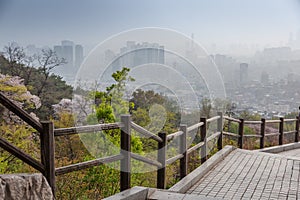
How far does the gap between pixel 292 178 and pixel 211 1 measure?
21.0 feet

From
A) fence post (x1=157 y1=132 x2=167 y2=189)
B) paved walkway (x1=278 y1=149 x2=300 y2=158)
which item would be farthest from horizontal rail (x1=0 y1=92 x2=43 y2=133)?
paved walkway (x1=278 y1=149 x2=300 y2=158)

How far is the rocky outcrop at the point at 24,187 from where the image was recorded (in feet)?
5.16

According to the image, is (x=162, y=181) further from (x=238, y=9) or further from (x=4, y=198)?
(x=238, y=9)

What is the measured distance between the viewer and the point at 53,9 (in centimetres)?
802

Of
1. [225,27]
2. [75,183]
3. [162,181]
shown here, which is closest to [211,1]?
[225,27]

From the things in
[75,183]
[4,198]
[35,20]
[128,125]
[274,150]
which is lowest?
[75,183]

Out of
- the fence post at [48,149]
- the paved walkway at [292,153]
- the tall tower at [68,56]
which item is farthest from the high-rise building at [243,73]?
the fence post at [48,149]

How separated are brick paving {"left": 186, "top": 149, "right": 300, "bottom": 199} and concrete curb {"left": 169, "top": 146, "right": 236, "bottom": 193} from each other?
4 centimetres

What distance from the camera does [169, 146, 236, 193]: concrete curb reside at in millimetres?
3006

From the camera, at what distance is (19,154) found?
5.92ft

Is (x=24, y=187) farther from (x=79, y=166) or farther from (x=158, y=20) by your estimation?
(x=158, y=20)

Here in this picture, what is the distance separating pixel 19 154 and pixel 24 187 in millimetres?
225

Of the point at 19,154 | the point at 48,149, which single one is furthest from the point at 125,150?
the point at 19,154

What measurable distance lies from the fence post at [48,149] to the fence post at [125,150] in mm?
648
